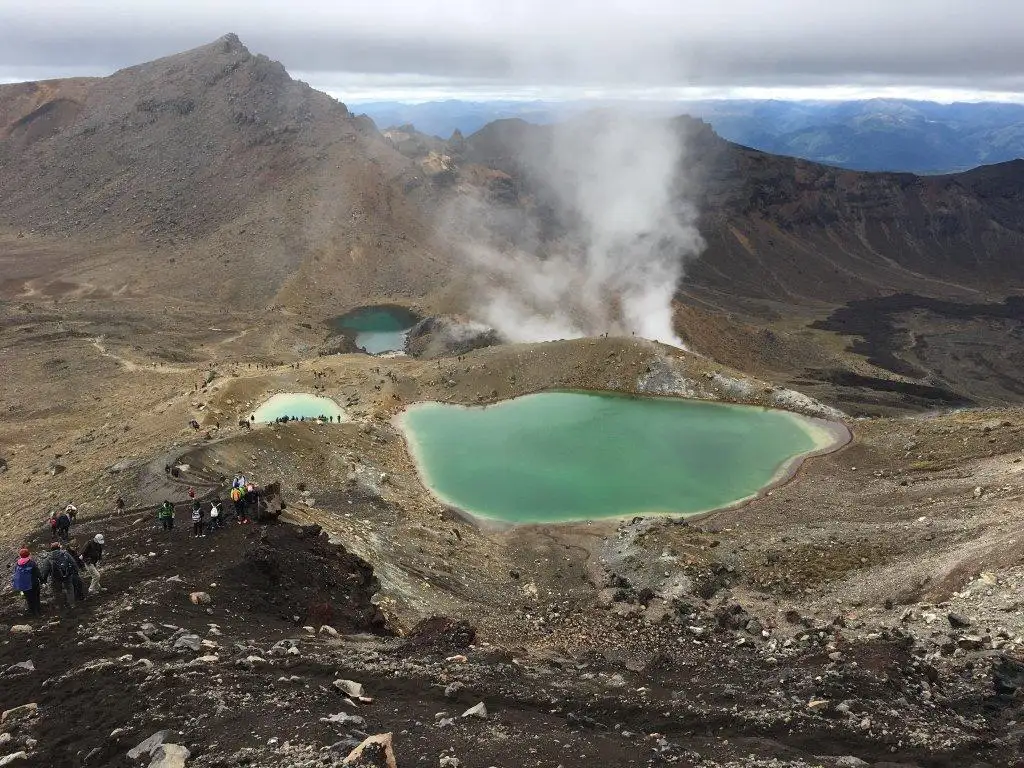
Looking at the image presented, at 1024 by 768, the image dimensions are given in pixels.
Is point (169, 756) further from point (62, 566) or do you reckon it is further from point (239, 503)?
point (239, 503)

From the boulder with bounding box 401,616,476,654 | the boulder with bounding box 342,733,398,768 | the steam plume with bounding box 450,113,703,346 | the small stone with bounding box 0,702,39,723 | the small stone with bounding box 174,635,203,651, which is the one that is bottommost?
the boulder with bounding box 401,616,476,654

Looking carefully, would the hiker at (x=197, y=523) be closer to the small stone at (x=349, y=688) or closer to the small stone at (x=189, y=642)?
the small stone at (x=189, y=642)

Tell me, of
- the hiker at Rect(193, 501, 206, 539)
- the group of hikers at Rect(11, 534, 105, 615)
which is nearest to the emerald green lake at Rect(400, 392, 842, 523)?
the hiker at Rect(193, 501, 206, 539)

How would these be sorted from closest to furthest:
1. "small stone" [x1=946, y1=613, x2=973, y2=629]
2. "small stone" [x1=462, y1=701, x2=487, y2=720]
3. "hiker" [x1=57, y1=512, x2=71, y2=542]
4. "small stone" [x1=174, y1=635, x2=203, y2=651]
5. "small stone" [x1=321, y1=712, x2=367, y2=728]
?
1. "small stone" [x1=321, y1=712, x2=367, y2=728]
2. "small stone" [x1=462, y1=701, x2=487, y2=720]
3. "small stone" [x1=174, y1=635, x2=203, y2=651]
4. "small stone" [x1=946, y1=613, x2=973, y2=629]
5. "hiker" [x1=57, y1=512, x2=71, y2=542]

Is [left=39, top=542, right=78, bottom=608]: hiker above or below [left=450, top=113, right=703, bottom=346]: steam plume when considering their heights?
below

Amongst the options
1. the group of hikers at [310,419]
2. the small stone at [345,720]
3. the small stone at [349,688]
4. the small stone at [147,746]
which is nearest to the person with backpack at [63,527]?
the small stone at [349,688]

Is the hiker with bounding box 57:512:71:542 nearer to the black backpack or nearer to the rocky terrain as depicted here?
the rocky terrain

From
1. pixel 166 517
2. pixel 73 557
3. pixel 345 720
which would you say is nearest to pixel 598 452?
pixel 166 517
